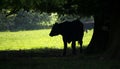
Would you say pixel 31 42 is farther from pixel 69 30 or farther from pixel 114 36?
pixel 114 36

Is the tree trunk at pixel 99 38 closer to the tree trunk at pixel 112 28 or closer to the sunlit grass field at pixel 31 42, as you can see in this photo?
the tree trunk at pixel 112 28

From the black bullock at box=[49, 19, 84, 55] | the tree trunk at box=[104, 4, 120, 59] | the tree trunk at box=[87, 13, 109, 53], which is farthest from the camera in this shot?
the black bullock at box=[49, 19, 84, 55]

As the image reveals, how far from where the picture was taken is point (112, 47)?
1602 centimetres

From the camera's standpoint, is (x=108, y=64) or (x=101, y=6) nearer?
(x=108, y=64)

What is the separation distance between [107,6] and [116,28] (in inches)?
44.6

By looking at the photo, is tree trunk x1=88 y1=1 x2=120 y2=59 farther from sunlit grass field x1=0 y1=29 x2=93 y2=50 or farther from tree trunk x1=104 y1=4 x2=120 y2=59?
sunlit grass field x1=0 y1=29 x2=93 y2=50

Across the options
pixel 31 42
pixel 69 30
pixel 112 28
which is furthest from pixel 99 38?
pixel 31 42

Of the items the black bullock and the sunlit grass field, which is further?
the sunlit grass field

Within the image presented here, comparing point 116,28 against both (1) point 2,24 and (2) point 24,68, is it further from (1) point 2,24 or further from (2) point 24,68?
(1) point 2,24

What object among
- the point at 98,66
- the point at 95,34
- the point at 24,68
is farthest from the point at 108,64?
the point at 95,34

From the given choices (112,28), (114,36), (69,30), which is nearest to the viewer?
(114,36)

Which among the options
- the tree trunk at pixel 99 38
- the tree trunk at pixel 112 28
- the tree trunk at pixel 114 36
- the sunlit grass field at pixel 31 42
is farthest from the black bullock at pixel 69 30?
the sunlit grass field at pixel 31 42

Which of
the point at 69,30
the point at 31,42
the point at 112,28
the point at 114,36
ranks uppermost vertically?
the point at 112,28

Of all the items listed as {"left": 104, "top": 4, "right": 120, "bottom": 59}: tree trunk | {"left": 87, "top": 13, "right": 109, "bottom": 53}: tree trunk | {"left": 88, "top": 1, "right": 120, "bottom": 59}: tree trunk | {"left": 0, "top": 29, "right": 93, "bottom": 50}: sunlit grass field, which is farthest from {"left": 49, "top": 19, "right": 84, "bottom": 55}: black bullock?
{"left": 0, "top": 29, "right": 93, "bottom": 50}: sunlit grass field
